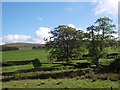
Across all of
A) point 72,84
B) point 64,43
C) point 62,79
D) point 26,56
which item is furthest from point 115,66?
point 26,56

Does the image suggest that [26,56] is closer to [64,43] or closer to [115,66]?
[64,43]

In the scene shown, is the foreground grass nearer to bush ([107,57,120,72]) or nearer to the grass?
bush ([107,57,120,72])

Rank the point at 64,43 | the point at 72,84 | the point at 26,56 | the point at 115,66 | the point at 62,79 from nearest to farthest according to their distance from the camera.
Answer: the point at 72,84 → the point at 62,79 → the point at 115,66 → the point at 64,43 → the point at 26,56

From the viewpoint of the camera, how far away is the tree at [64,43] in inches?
2601

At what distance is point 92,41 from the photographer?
55125mm

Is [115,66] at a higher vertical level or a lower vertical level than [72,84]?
higher

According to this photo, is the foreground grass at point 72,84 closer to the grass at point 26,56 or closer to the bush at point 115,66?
the bush at point 115,66

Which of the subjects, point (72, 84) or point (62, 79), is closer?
point (72, 84)

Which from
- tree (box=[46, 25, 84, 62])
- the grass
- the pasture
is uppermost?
tree (box=[46, 25, 84, 62])

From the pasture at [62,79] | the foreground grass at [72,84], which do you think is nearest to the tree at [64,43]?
the pasture at [62,79]

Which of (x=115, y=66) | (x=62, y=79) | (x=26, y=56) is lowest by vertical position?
(x=62, y=79)

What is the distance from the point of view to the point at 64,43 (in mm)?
66375

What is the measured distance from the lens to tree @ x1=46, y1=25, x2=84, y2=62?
66062 mm

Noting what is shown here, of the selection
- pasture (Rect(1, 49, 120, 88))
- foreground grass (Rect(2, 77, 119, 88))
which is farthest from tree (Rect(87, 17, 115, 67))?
foreground grass (Rect(2, 77, 119, 88))
